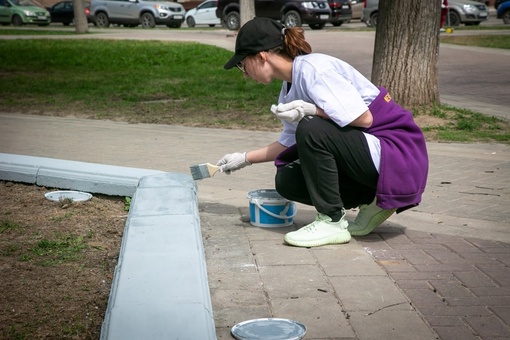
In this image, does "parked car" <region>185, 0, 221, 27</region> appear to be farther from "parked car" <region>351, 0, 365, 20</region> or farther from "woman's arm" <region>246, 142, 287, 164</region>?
"woman's arm" <region>246, 142, 287, 164</region>

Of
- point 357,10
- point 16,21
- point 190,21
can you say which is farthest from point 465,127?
point 16,21

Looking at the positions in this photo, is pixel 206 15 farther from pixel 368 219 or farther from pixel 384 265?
pixel 384 265

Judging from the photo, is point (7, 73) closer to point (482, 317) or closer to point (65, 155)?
point (65, 155)

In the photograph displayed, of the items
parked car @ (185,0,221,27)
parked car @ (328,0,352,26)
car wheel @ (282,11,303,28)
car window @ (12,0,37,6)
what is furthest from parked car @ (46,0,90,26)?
parked car @ (328,0,352,26)

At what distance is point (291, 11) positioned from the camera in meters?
28.8

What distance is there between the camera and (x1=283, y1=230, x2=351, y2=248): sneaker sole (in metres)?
4.62

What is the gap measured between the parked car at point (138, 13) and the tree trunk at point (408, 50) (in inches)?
1038

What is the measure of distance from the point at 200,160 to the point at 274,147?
231 cm

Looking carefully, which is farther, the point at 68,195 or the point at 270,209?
the point at 68,195

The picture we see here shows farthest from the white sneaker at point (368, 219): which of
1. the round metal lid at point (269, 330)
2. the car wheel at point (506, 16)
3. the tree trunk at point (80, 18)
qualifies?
the car wheel at point (506, 16)

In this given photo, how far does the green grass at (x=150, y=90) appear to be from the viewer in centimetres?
920

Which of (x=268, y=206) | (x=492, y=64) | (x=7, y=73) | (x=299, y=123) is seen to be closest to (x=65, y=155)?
(x=268, y=206)

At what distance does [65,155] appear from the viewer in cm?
740

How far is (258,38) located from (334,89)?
47cm
